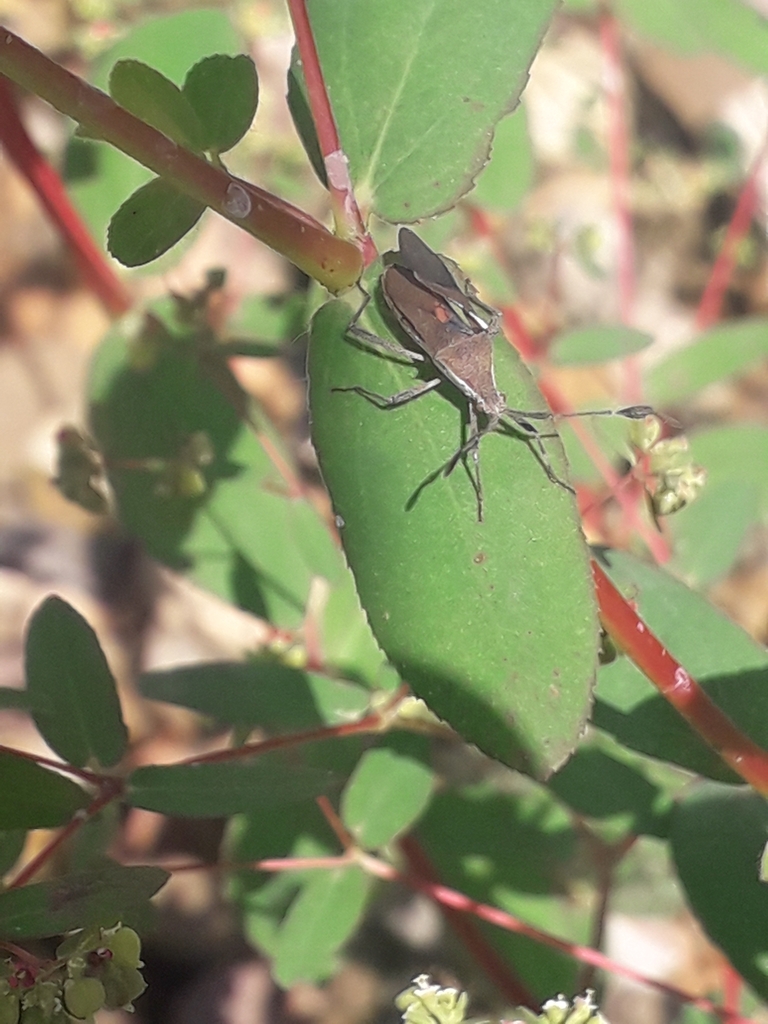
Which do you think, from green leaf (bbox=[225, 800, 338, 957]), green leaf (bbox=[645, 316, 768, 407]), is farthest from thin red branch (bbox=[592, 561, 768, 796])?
green leaf (bbox=[645, 316, 768, 407])

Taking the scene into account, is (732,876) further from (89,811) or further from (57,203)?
(57,203)

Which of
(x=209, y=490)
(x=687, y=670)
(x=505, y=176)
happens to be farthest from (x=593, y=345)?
(x=687, y=670)

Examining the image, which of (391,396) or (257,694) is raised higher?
(391,396)

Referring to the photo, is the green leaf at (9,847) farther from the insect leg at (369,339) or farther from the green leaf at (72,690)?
the insect leg at (369,339)

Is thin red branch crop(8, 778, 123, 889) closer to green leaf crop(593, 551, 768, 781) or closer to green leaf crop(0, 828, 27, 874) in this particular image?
green leaf crop(0, 828, 27, 874)

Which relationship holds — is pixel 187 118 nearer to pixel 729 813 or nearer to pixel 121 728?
pixel 121 728

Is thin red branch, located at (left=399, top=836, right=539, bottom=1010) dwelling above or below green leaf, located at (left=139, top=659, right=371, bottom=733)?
below
